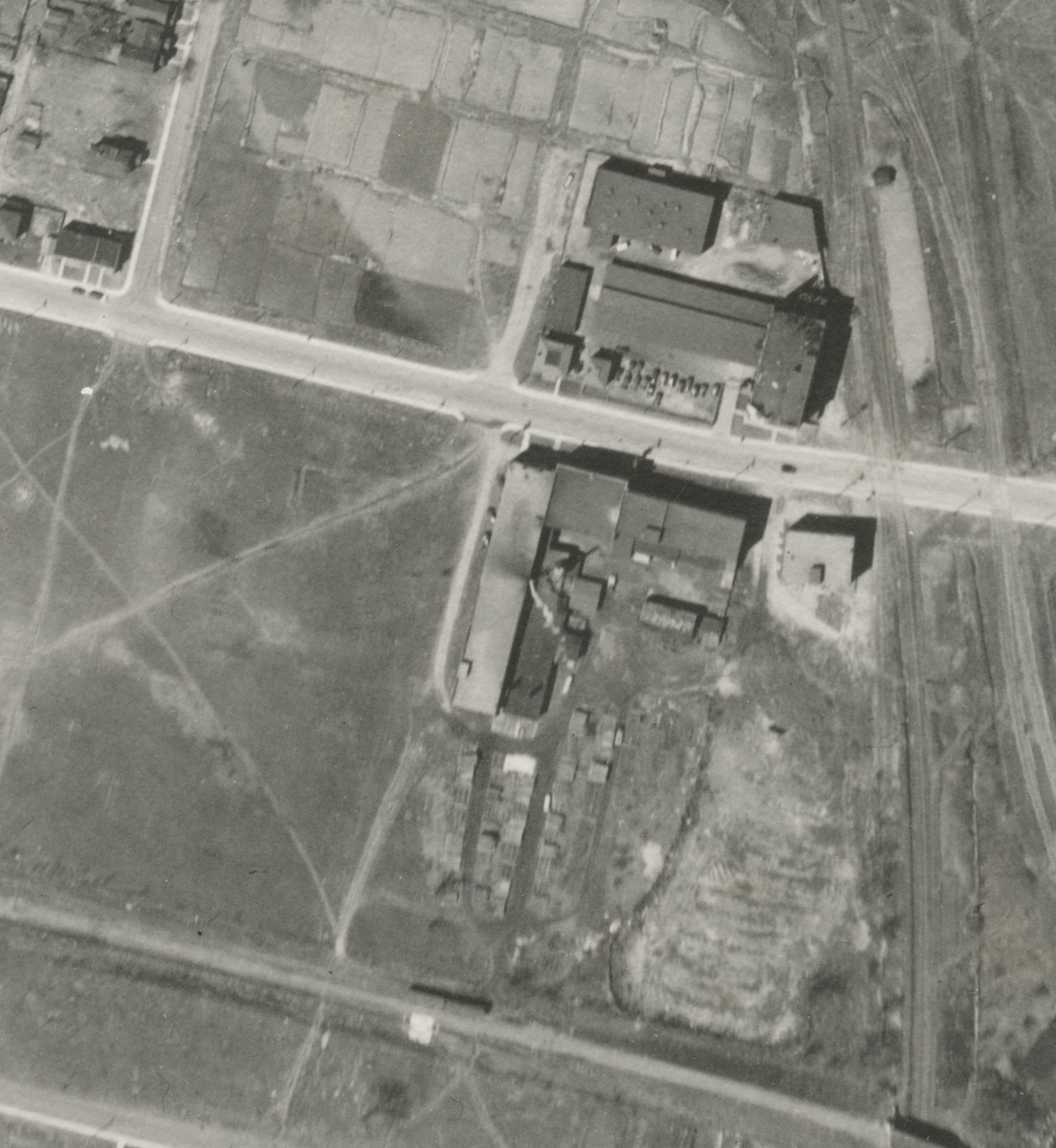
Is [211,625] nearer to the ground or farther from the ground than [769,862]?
→ farther from the ground

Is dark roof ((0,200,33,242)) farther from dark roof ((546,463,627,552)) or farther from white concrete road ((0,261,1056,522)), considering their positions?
dark roof ((546,463,627,552))

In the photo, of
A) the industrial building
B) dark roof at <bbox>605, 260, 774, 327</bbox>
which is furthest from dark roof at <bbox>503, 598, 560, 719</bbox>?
dark roof at <bbox>605, 260, 774, 327</bbox>

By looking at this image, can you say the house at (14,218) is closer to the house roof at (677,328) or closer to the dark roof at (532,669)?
the house roof at (677,328)

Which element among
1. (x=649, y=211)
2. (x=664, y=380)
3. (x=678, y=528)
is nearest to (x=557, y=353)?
(x=664, y=380)

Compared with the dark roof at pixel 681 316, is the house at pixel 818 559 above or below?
below

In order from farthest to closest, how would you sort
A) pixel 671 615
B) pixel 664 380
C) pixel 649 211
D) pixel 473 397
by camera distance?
pixel 473 397
pixel 664 380
pixel 671 615
pixel 649 211

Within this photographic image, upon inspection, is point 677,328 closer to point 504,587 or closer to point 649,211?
point 649,211

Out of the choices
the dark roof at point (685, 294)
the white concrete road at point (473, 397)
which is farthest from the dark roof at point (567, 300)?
the white concrete road at point (473, 397)
